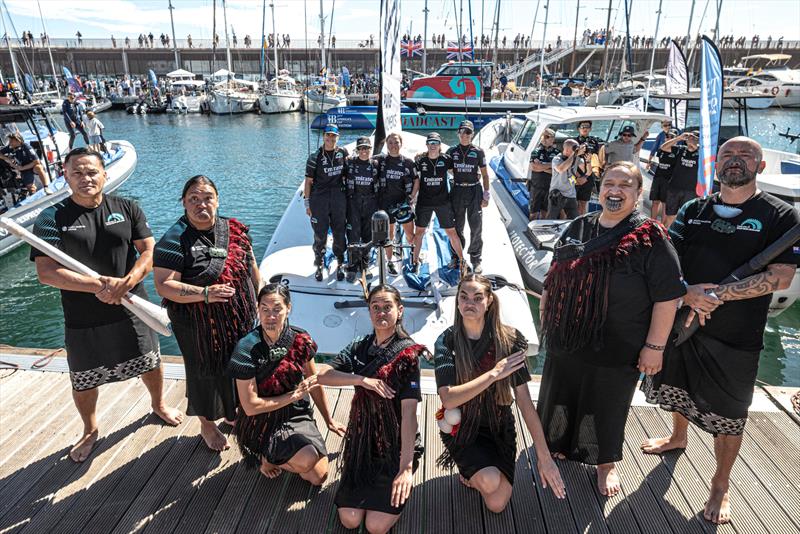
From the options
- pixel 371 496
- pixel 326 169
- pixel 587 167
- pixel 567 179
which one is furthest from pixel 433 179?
pixel 371 496

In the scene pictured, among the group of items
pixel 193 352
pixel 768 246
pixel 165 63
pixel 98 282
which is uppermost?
pixel 165 63

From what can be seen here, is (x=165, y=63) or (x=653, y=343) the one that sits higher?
(x=165, y=63)

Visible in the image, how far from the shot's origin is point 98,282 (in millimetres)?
2785

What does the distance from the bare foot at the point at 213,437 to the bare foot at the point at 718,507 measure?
2720 mm

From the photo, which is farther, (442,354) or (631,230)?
(442,354)

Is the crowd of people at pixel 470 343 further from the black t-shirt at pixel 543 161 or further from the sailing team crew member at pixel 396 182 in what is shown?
the black t-shirt at pixel 543 161

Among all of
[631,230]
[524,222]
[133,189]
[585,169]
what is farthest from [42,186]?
[631,230]

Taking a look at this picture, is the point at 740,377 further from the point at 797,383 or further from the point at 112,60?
the point at 112,60

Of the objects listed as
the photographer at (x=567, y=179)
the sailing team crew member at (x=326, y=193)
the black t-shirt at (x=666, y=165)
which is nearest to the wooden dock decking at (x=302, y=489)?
the sailing team crew member at (x=326, y=193)

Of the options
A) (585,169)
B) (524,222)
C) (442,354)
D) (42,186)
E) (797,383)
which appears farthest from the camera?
(42,186)

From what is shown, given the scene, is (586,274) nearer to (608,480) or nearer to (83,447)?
(608,480)

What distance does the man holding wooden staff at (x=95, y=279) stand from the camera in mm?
2803

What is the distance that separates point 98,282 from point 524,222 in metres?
6.73

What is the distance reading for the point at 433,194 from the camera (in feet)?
19.6
